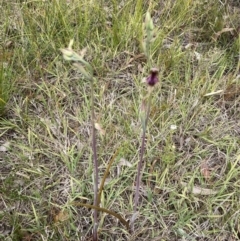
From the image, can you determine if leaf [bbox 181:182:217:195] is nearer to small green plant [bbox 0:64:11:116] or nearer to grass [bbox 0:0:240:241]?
grass [bbox 0:0:240:241]

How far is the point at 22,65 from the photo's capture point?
83.7 inches

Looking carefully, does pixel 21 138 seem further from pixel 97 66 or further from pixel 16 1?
pixel 16 1

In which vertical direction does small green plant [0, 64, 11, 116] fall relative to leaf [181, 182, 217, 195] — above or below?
above

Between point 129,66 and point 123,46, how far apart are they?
0.43 feet

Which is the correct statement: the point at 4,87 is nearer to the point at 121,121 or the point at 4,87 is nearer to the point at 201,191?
the point at 121,121

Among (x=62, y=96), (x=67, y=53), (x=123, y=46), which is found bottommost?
(x=62, y=96)

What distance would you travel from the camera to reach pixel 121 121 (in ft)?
6.58

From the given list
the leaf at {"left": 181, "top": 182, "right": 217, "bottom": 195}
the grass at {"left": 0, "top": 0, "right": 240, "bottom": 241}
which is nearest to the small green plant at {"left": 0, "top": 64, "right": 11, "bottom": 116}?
the grass at {"left": 0, "top": 0, "right": 240, "bottom": 241}

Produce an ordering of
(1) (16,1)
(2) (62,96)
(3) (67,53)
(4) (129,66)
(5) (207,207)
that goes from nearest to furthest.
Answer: (3) (67,53), (5) (207,207), (2) (62,96), (4) (129,66), (1) (16,1)

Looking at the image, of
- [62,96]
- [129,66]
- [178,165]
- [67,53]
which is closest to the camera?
[67,53]

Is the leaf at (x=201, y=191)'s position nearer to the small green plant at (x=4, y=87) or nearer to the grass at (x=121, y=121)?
the grass at (x=121, y=121)

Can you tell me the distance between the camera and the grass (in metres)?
1.75

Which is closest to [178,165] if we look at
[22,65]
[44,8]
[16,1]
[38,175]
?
[38,175]

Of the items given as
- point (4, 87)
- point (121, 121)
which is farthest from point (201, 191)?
point (4, 87)
